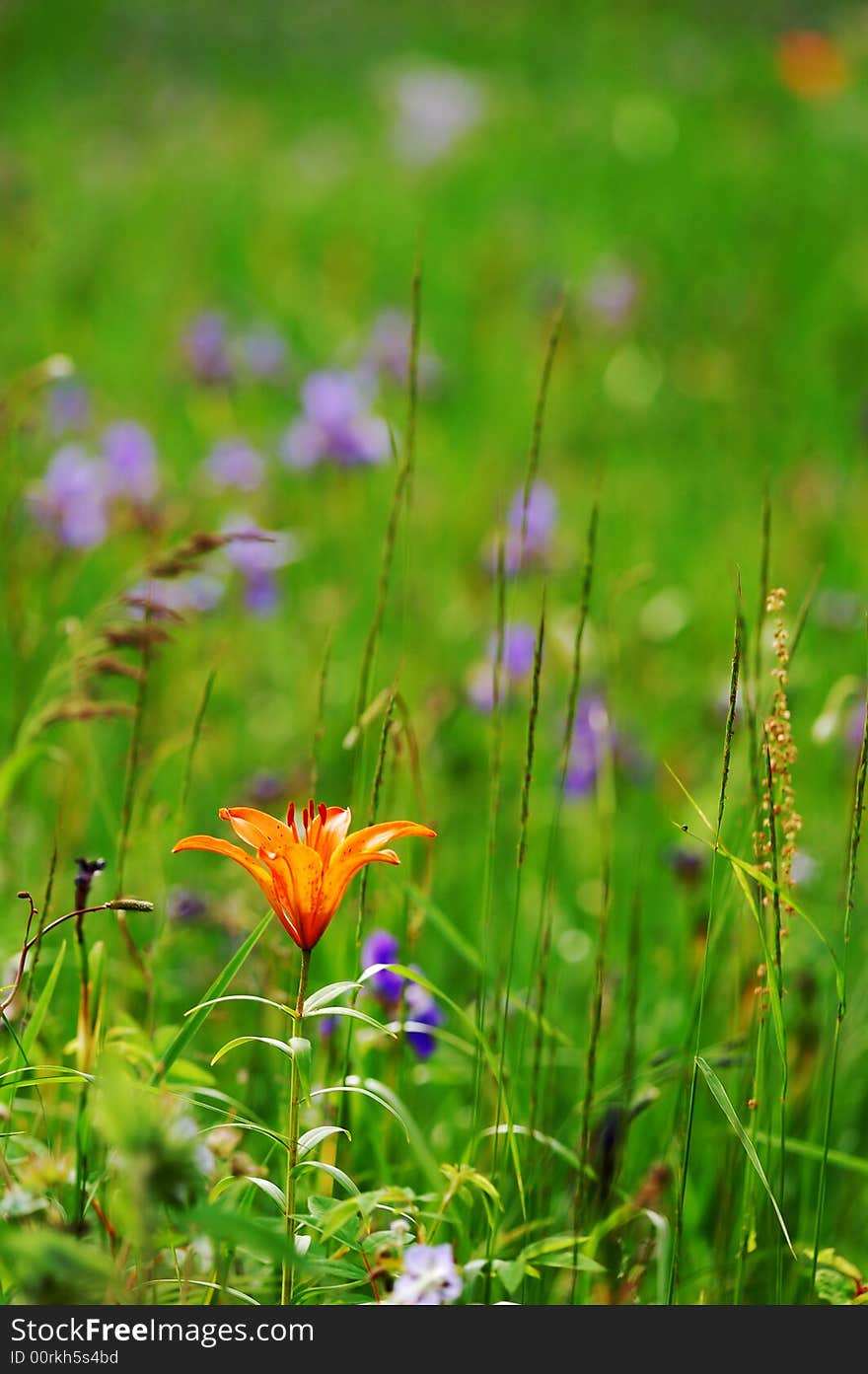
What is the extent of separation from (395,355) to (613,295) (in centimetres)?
88

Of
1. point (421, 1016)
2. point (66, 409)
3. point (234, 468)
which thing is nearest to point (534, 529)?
point (234, 468)

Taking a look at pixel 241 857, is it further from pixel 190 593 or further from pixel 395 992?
pixel 190 593

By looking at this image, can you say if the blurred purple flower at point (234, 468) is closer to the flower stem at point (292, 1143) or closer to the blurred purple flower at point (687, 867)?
the blurred purple flower at point (687, 867)

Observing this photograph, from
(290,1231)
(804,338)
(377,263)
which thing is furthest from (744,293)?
(290,1231)

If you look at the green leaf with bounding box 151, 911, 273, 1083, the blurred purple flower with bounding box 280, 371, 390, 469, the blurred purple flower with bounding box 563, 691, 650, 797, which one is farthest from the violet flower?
the blurred purple flower with bounding box 280, 371, 390, 469

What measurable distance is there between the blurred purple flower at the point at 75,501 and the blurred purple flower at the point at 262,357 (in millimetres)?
1240

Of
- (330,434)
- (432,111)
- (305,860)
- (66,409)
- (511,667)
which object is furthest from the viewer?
(432,111)

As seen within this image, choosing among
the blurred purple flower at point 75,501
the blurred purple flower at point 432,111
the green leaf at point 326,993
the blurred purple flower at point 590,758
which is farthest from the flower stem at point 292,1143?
the blurred purple flower at point 432,111

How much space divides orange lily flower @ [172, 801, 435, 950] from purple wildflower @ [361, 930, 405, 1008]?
45 centimetres

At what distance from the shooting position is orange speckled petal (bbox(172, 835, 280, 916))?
72cm

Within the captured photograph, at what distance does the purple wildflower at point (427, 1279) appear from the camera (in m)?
0.74

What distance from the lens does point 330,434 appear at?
257 centimetres

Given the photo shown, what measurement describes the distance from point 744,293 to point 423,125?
2514 mm

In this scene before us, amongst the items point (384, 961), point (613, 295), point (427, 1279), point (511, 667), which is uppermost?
point (613, 295)
